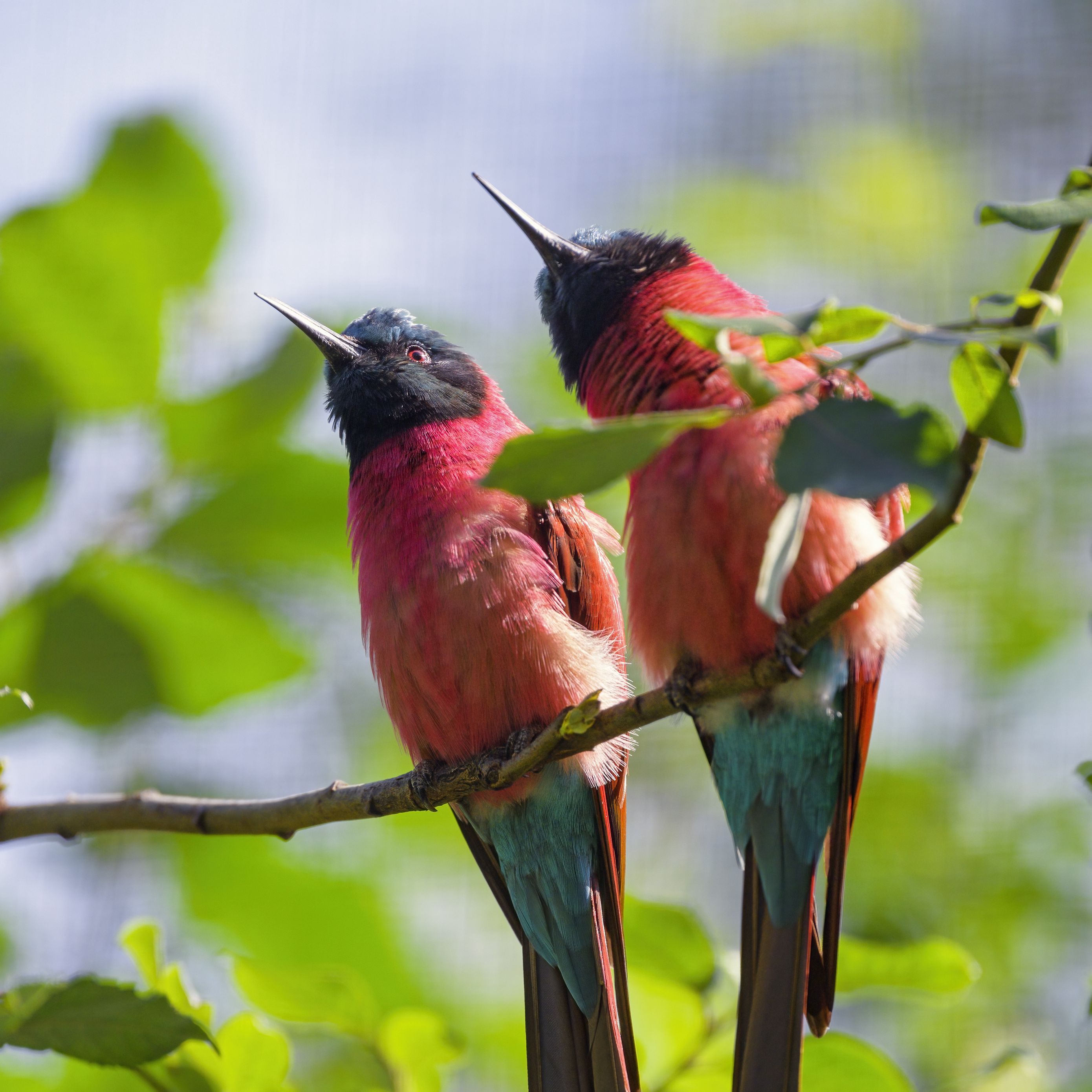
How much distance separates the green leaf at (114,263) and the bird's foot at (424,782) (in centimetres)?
82

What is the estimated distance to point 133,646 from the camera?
1.93 m

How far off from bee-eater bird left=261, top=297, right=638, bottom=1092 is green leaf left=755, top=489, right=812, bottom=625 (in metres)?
1.10

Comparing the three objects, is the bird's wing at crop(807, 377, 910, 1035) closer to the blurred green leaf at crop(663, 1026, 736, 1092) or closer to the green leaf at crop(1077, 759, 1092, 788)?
the blurred green leaf at crop(663, 1026, 736, 1092)

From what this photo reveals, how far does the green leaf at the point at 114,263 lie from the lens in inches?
80.0

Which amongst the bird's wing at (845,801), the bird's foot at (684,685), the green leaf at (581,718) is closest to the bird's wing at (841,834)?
the bird's wing at (845,801)

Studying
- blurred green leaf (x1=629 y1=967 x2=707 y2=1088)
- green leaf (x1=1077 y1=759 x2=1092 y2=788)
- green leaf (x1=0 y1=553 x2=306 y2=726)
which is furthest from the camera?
green leaf (x1=0 y1=553 x2=306 y2=726)

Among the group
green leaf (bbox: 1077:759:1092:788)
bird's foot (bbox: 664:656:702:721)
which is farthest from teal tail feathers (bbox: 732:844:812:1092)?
green leaf (bbox: 1077:759:1092:788)

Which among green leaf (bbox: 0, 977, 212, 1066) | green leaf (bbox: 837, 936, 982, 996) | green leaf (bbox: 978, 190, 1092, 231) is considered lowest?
green leaf (bbox: 0, 977, 212, 1066)

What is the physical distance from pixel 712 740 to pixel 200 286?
121 cm

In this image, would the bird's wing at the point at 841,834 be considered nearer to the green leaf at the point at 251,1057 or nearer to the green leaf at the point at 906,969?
the green leaf at the point at 906,969

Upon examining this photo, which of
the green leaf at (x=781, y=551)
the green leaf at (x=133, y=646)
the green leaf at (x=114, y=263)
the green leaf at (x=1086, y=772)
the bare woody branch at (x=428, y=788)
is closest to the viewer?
the green leaf at (x=781, y=551)

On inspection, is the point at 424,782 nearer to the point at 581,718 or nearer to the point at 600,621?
the point at 600,621

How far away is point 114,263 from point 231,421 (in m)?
0.33

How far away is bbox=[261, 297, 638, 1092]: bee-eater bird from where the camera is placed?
81.7 inches
